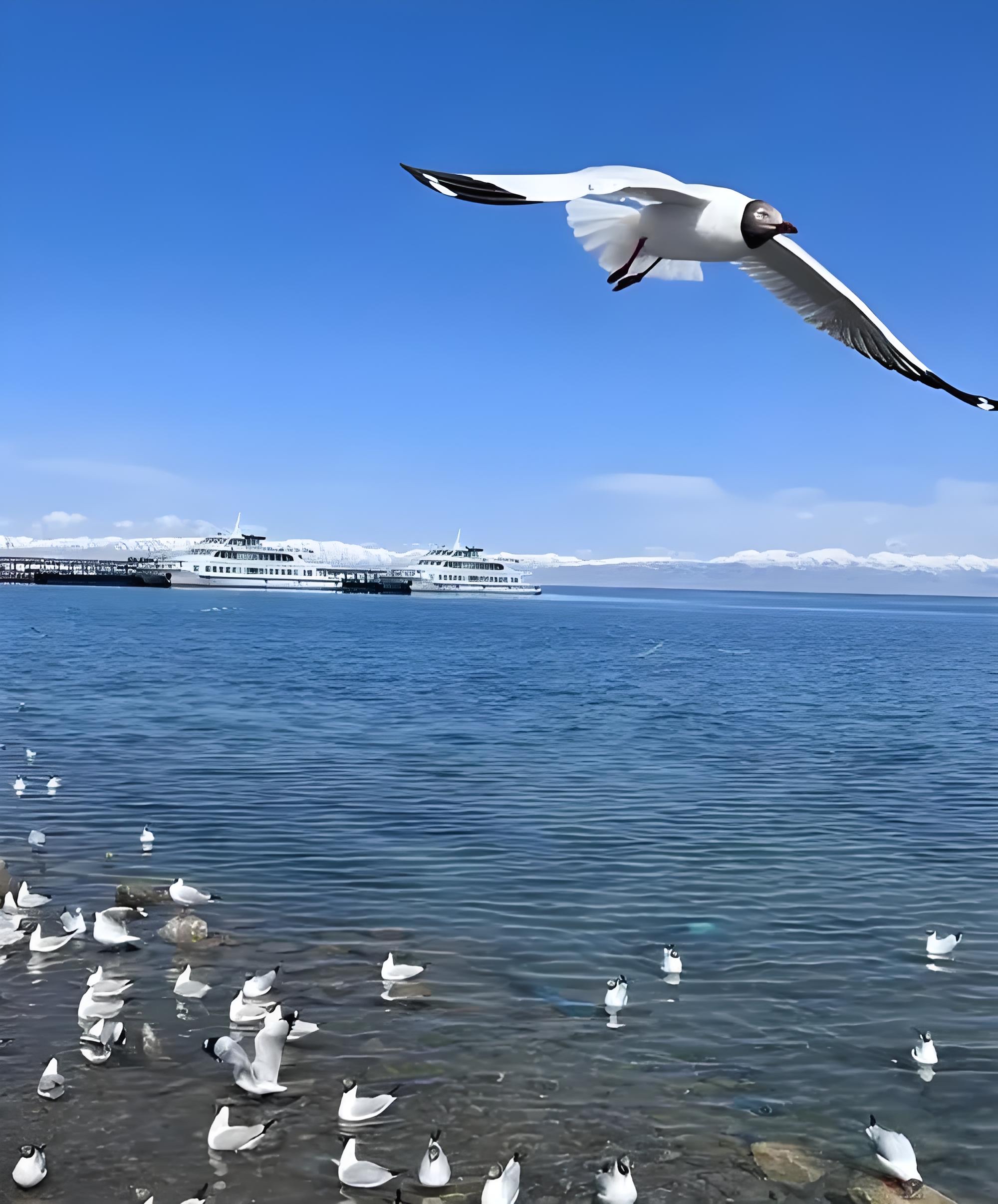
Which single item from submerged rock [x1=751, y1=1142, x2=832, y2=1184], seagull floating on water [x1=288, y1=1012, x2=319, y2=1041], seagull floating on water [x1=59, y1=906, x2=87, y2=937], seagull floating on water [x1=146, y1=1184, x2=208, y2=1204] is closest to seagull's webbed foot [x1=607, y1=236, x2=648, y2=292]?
seagull floating on water [x1=146, y1=1184, x2=208, y2=1204]

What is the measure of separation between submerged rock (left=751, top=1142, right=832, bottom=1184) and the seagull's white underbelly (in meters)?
7.09

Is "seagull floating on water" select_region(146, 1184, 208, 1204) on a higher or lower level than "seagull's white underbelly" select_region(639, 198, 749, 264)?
lower

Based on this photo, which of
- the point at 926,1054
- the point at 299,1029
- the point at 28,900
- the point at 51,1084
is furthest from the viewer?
the point at 28,900

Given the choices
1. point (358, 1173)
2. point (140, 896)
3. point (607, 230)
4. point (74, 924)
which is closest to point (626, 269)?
point (607, 230)

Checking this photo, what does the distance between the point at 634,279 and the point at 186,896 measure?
11.3 m

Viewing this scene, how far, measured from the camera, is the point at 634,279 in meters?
4.77

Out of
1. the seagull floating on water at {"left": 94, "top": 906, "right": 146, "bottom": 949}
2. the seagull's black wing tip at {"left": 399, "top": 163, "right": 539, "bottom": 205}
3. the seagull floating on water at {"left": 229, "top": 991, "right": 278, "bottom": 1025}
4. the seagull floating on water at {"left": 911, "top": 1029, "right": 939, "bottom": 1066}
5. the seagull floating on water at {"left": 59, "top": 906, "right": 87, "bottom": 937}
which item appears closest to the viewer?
the seagull's black wing tip at {"left": 399, "top": 163, "right": 539, "bottom": 205}

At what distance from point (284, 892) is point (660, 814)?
8.45 meters

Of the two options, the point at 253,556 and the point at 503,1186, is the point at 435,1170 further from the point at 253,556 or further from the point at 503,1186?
the point at 253,556

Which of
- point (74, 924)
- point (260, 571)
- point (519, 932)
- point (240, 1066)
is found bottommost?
point (519, 932)

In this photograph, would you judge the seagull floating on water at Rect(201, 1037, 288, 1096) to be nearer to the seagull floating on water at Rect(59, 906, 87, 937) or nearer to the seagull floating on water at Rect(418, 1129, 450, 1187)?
the seagull floating on water at Rect(418, 1129, 450, 1187)

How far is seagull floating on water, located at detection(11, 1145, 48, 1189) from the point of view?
7621 mm

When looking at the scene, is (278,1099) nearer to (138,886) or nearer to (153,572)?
(138,886)

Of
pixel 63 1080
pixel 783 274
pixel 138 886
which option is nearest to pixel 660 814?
pixel 138 886
